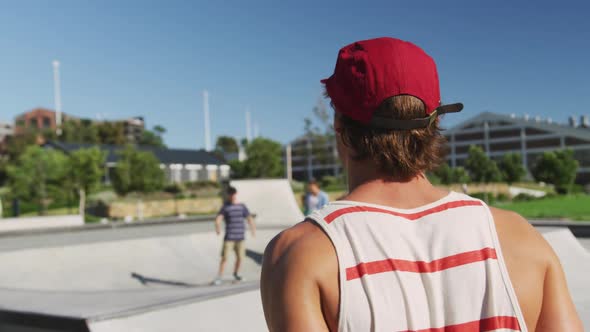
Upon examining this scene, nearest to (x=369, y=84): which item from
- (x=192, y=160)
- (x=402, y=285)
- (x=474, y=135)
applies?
(x=402, y=285)

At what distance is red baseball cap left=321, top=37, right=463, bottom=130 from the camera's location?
103 cm

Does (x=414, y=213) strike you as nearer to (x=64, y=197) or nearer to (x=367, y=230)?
(x=367, y=230)

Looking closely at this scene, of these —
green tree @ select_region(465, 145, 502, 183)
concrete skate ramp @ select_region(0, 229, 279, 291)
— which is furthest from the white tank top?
green tree @ select_region(465, 145, 502, 183)

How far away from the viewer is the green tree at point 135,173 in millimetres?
35781

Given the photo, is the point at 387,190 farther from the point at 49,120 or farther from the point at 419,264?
the point at 49,120

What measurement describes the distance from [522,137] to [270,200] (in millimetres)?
74576

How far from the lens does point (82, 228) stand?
19.0m

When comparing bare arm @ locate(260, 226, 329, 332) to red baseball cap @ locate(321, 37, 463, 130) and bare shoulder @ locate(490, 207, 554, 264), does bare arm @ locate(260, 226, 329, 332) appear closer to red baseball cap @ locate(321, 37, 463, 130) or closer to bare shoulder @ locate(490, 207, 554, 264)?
red baseball cap @ locate(321, 37, 463, 130)

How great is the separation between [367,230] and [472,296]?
0.25 m

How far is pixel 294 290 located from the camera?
3.02ft

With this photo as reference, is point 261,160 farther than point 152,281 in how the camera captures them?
Yes

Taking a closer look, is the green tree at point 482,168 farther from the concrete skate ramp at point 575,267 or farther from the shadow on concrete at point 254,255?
the concrete skate ramp at point 575,267

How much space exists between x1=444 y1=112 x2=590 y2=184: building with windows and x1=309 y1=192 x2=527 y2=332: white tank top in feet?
259

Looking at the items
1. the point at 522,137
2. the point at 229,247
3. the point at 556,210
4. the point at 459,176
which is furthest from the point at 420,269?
the point at 522,137
